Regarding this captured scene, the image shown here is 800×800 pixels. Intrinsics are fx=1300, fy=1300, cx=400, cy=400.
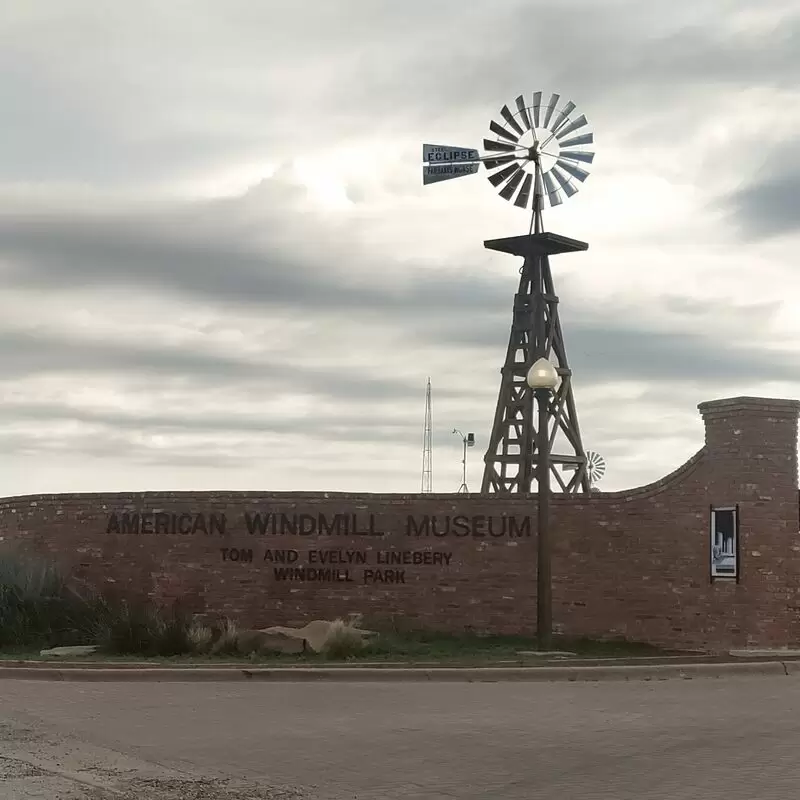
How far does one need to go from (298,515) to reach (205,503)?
183 centimetres

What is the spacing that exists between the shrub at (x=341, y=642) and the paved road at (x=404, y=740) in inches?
103

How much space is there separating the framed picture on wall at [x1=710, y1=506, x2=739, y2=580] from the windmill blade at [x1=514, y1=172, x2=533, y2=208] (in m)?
18.3

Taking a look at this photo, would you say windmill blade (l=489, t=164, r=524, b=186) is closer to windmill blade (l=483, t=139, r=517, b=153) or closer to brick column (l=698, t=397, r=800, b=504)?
windmill blade (l=483, t=139, r=517, b=153)

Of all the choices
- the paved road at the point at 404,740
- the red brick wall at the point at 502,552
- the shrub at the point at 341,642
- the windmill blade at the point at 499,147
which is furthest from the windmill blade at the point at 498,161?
the paved road at the point at 404,740

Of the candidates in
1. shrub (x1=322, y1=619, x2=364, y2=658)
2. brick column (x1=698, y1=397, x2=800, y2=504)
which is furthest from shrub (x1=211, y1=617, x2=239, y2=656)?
brick column (x1=698, y1=397, x2=800, y2=504)

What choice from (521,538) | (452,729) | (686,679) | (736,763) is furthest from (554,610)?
(736,763)

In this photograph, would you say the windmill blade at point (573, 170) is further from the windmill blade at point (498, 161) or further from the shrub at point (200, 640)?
the shrub at point (200, 640)

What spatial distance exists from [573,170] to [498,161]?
7.17 ft

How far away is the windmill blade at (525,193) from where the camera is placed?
3816 centimetres

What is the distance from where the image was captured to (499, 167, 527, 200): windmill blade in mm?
37812

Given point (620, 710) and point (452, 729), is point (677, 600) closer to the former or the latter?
point (620, 710)

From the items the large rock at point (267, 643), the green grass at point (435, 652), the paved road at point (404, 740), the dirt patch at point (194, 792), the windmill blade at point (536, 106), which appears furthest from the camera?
the windmill blade at point (536, 106)

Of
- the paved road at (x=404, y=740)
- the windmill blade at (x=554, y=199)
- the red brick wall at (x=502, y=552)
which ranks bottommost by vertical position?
the paved road at (x=404, y=740)

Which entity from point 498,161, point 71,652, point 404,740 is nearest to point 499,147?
point 498,161
